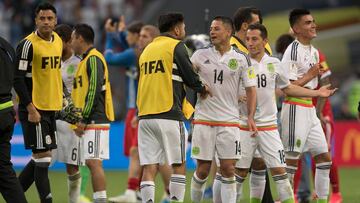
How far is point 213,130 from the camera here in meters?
11.6

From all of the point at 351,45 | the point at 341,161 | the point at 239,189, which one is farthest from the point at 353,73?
the point at 239,189

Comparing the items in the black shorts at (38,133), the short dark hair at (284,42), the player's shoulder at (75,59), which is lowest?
the black shorts at (38,133)

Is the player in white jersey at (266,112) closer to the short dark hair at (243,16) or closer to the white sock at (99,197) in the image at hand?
the short dark hair at (243,16)

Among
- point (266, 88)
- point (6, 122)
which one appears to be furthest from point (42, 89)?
point (266, 88)

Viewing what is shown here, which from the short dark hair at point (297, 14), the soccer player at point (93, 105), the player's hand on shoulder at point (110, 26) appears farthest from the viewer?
the player's hand on shoulder at point (110, 26)

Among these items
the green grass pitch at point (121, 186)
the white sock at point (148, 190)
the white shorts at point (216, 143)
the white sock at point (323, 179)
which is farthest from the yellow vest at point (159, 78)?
the green grass pitch at point (121, 186)

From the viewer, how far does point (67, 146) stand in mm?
12742

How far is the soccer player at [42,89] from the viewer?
1186 cm

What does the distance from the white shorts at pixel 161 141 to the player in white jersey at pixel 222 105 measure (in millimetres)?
415

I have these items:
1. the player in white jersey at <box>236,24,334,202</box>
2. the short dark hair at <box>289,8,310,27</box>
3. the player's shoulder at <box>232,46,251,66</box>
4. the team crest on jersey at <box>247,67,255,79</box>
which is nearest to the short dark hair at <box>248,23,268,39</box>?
the player in white jersey at <box>236,24,334,202</box>

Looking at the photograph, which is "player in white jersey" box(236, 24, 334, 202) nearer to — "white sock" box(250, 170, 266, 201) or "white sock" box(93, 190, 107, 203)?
"white sock" box(250, 170, 266, 201)

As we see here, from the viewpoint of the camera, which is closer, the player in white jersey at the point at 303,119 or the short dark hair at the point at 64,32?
the player in white jersey at the point at 303,119

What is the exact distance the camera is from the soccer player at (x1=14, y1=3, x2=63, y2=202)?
38.9 feet

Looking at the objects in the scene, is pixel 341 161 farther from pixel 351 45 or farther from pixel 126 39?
pixel 126 39
